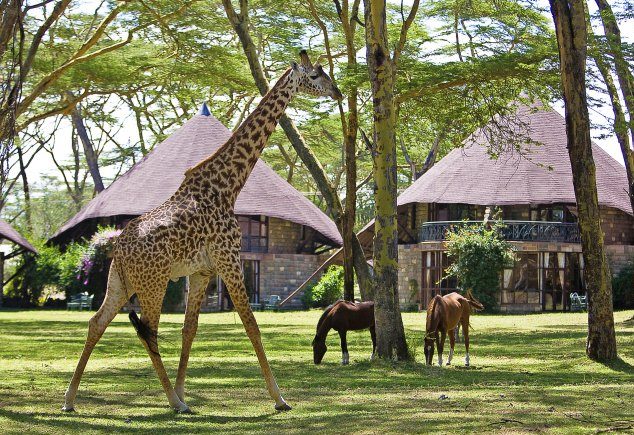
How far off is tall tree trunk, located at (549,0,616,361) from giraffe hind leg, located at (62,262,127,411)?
808 cm

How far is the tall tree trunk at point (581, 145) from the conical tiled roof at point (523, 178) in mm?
23065

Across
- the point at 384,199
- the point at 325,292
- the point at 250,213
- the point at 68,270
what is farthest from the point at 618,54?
the point at 68,270

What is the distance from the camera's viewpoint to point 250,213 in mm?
42469

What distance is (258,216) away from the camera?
4453 centimetres

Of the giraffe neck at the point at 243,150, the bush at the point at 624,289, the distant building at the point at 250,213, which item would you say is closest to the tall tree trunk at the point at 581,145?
the giraffe neck at the point at 243,150

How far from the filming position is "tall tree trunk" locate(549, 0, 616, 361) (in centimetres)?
1645

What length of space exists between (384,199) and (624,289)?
24987mm

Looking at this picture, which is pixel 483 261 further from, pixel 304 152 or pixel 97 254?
pixel 304 152

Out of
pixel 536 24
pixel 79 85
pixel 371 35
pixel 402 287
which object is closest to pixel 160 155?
pixel 402 287

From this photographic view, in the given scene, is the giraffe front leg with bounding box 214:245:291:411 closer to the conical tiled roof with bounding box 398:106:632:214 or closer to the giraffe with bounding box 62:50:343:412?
the giraffe with bounding box 62:50:343:412

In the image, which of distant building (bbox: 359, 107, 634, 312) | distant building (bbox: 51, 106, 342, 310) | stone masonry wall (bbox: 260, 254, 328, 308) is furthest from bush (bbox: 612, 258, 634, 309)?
stone masonry wall (bbox: 260, 254, 328, 308)

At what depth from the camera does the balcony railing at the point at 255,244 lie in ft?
145

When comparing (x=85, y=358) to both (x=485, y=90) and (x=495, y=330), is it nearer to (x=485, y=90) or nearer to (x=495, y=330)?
(x=485, y=90)

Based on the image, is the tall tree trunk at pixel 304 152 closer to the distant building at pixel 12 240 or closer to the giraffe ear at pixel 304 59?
the giraffe ear at pixel 304 59
